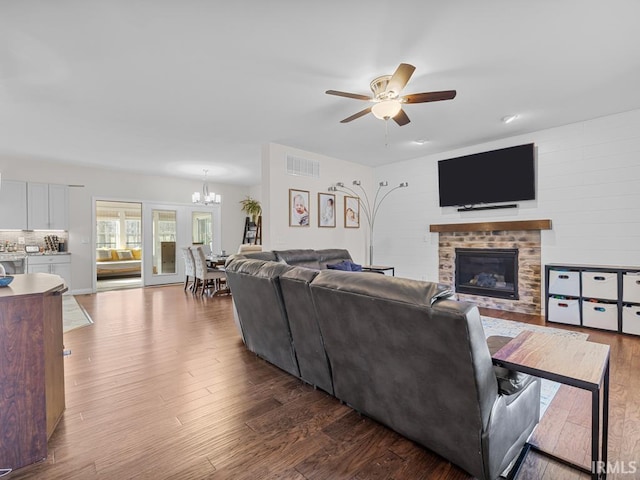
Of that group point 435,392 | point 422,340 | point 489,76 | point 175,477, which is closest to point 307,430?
point 175,477

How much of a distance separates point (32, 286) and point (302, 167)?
411 centimetres

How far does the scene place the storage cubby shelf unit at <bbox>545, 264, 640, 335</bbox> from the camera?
354 centimetres

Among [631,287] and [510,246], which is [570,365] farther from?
[510,246]

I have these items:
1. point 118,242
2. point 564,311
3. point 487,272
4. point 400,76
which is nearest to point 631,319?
point 564,311

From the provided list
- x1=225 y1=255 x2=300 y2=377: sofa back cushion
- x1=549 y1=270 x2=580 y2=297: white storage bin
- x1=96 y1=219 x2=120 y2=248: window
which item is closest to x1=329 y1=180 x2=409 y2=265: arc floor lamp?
x1=549 y1=270 x2=580 y2=297: white storage bin

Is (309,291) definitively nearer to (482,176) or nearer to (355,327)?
(355,327)

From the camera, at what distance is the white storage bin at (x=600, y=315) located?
365cm

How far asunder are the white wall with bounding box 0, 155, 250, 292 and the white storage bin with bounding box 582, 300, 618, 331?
8.13 metres

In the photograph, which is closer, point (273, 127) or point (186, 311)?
point (273, 127)

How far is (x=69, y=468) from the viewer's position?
5.10ft

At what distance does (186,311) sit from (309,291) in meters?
3.58

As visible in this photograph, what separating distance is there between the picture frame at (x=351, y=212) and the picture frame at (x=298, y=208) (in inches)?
41.6

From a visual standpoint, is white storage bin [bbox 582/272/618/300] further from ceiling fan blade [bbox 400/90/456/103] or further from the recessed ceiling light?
ceiling fan blade [bbox 400/90/456/103]

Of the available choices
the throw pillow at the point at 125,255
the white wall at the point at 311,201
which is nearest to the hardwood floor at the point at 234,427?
the white wall at the point at 311,201
